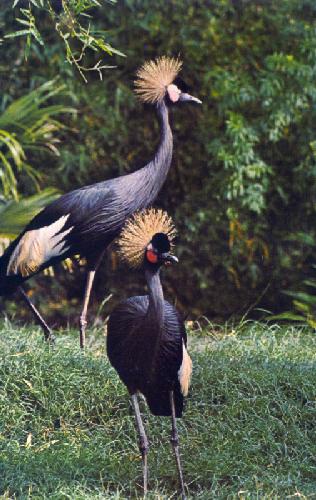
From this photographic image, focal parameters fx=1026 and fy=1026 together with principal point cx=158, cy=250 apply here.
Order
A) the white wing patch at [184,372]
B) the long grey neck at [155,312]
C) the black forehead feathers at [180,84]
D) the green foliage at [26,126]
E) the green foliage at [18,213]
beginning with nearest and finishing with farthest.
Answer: the long grey neck at [155,312]
the white wing patch at [184,372]
the black forehead feathers at [180,84]
the green foliage at [18,213]
the green foliage at [26,126]

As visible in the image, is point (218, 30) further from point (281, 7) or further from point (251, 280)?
point (251, 280)

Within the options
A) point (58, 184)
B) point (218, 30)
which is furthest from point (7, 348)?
point (218, 30)

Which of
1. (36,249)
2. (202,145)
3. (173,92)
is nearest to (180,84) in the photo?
(173,92)

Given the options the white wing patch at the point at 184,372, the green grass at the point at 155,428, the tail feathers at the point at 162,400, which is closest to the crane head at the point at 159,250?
the white wing patch at the point at 184,372

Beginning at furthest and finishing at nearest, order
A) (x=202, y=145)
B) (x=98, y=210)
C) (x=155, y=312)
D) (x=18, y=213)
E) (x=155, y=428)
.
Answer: (x=202, y=145), (x=18, y=213), (x=98, y=210), (x=155, y=428), (x=155, y=312)

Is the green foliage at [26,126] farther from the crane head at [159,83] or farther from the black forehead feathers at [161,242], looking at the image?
the black forehead feathers at [161,242]

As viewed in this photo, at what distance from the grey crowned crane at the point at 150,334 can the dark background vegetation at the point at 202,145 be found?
3533mm

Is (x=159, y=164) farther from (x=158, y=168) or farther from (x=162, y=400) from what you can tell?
(x=162, y=400)

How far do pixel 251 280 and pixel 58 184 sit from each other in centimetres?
169

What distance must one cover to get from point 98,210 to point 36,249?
1.45 feet

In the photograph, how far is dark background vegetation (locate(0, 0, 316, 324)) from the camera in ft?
25.6

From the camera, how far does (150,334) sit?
407 centimetres

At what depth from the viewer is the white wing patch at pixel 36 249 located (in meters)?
5.42

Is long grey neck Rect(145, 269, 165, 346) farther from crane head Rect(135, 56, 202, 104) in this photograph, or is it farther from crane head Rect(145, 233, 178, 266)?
crane head Rect(135, 56, 202, 104)
